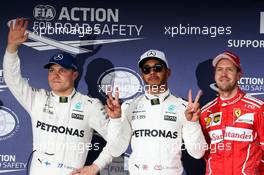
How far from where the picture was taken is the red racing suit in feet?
12.2

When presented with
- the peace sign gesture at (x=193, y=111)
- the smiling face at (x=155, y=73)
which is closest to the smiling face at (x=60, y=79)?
the smiling face at (x=155, y=73)

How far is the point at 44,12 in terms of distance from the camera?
14.8 ft

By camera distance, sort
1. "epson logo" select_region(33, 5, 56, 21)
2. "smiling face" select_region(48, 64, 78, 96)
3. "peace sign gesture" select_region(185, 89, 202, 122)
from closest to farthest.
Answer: "peace sign gesture" select_region(185, 89, 202, 122) → "smiling face" select_region(48, 64, 78, 96) → "epson logo" select_region(33, 5, 56, 21)

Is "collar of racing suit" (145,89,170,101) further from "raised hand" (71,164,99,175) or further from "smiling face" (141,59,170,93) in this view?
"raised hand" (71,164,99,175)

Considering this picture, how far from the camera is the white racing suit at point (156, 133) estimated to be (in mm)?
3756

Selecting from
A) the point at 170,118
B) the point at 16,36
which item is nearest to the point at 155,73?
the point at 170,118

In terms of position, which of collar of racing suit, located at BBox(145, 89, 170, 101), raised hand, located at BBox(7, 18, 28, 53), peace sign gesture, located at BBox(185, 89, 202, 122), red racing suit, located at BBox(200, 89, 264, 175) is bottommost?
red racing suit, located at BBox(200, 89, 264, 175)

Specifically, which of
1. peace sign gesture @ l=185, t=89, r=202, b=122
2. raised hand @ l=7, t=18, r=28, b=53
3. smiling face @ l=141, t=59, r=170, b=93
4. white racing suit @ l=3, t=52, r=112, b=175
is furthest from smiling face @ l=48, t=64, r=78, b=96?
peace sign gesture @ l=185, t=89, r=202, b=122

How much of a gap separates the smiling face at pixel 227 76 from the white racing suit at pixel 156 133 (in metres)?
0.35

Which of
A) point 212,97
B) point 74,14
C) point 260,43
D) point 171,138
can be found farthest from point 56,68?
point 260,43

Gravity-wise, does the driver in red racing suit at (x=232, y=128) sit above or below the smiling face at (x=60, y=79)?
below

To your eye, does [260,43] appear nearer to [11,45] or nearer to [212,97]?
[212,97]

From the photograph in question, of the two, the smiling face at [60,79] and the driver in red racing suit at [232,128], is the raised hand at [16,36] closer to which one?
the smiling face at [60,79]

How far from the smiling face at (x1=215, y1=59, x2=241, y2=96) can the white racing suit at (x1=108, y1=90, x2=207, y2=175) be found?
0.35 meters
